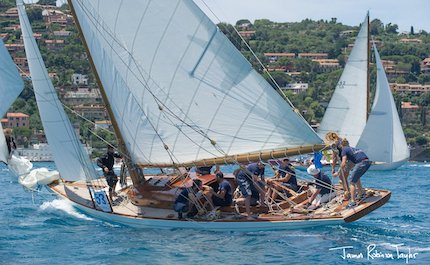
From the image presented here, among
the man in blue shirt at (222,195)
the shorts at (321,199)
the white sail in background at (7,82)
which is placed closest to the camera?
the man in blue shirt at (222,195)

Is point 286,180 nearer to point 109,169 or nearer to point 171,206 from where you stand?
point 171,206

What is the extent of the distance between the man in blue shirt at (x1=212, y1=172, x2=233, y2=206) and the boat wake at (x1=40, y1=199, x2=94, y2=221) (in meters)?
4.00

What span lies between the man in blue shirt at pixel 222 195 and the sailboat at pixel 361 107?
108 ft

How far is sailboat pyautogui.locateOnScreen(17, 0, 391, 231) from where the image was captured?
76.5ft

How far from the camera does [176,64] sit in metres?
24.5

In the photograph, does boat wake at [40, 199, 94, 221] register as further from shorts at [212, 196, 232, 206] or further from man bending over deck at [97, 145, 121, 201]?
shorts at [212, 196, 232, 206]

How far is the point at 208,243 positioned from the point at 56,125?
23.7 ft

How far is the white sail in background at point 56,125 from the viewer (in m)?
27.4

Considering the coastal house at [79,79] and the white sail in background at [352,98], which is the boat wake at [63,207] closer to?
the white sail in background at [352,98]

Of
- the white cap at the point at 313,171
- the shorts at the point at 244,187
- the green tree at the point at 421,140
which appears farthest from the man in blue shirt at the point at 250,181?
the green tree at the point at 421,140

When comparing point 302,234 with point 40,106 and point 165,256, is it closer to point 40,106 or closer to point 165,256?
point 165,256

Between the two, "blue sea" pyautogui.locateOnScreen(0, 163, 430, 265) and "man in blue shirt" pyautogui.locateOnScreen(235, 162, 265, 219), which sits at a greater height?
"man in blue shirt" pyautogui.locateOnScreen(235, 162, 265, 219)

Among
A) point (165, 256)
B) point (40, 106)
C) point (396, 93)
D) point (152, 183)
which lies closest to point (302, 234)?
point (165, 256)

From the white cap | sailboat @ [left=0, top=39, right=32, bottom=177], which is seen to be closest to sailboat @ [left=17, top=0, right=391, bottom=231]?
the white cap
